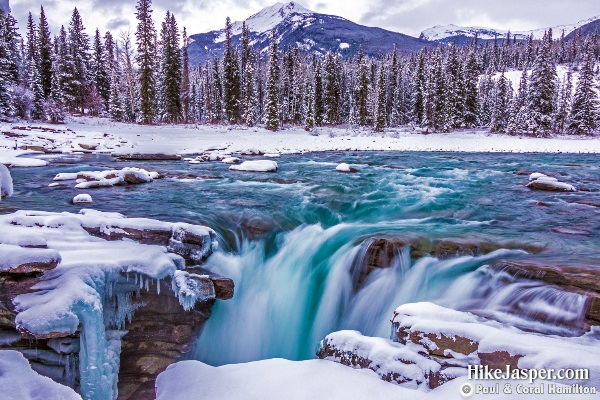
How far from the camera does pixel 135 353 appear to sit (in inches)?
197

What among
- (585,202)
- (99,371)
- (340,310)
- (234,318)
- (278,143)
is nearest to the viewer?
(99,371)

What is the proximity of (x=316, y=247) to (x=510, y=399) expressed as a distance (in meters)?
5.61

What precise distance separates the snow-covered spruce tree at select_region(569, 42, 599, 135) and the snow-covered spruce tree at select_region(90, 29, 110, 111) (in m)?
69.3

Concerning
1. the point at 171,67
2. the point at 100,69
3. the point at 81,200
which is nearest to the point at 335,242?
the point at 81,200

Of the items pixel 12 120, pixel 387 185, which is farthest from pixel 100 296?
pixel 12 120

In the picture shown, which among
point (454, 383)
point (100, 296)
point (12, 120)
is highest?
point (12, 120)

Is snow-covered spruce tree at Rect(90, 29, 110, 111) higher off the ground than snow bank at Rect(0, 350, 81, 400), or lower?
higher

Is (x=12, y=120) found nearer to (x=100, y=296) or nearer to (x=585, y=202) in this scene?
(x=100, y=296)

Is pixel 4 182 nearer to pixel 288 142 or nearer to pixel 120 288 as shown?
pixel 120 288

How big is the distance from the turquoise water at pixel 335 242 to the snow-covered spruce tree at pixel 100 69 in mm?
49321

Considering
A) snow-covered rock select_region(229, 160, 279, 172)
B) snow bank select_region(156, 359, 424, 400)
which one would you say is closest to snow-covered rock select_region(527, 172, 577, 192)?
snow-covered rock select_region(229, 160, 279, 172)

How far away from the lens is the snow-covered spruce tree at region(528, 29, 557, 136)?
4894 cm

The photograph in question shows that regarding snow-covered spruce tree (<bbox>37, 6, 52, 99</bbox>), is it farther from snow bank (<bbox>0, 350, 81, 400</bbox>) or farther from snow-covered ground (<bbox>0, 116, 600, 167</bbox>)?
snow bank (<bbox>0, 350, 81, 400</bbox>)

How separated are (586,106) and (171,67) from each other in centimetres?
5635
